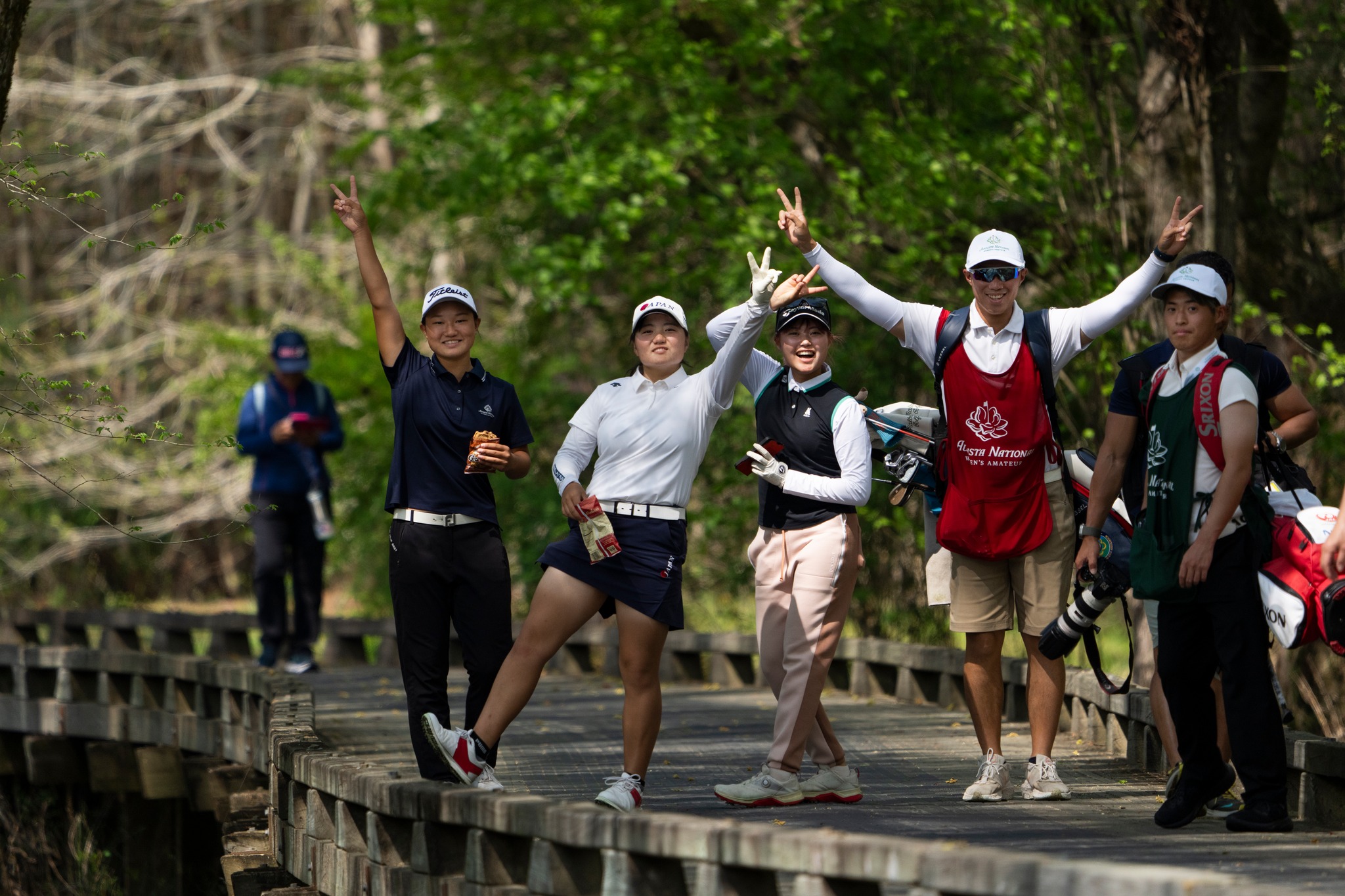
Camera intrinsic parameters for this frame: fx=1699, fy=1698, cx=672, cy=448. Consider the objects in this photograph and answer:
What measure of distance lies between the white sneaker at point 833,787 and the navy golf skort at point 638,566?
36.5 inches

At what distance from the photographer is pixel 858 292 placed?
22.7ft

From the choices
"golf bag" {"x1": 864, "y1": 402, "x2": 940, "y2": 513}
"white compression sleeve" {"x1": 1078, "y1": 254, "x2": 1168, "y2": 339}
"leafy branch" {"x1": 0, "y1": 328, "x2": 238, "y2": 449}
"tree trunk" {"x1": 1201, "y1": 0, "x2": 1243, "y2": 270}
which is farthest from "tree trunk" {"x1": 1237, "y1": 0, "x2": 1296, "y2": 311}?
"leafy branch" {"x1": 0, "y1": 328, "x2": 238, "y2": 449}

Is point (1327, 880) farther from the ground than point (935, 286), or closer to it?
closer to it

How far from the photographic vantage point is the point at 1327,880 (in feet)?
16.4

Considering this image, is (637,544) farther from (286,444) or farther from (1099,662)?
(286,444)

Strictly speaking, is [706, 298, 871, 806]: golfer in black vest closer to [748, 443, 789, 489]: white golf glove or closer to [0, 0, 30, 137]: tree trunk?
[748, 443, 789, 489]: white golf glove

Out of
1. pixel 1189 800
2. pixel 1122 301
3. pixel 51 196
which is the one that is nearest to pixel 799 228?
pixel 1122 301

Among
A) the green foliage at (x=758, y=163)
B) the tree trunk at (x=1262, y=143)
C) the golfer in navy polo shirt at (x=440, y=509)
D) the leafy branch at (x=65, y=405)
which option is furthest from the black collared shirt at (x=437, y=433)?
the green foliage at (x=758, y=163)

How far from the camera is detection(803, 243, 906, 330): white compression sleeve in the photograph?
22.4ft

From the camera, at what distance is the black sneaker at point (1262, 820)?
237 inches

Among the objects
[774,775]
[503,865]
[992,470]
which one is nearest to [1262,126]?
[992,470]

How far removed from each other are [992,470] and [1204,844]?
1.65 m

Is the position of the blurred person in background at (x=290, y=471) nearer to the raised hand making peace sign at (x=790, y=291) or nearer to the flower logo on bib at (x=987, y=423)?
the raised hand making peace sign at (x=790, y=291)

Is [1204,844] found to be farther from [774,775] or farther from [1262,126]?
[1262,126]
